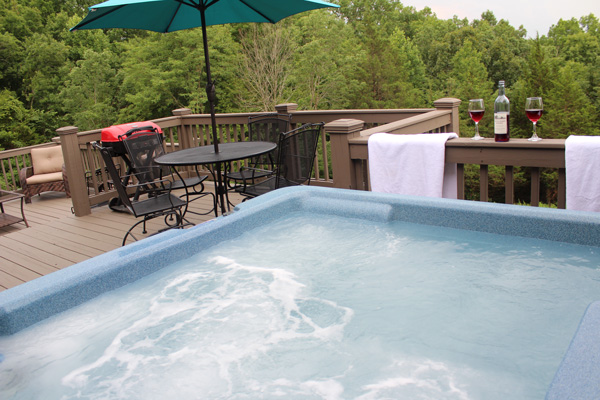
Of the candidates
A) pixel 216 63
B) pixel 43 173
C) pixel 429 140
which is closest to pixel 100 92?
pixel 216 63

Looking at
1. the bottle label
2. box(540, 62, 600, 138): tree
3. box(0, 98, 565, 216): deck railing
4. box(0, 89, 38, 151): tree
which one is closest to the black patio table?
box(0, 98, 565, 216): deck railing

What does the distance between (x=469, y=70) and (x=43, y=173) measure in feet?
104

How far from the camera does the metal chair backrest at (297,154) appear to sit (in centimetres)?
436

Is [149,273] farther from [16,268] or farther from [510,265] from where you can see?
[16,268]

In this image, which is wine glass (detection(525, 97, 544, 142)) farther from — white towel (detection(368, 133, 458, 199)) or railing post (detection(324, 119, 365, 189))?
railing post (detection(324, 119, 365, 189))

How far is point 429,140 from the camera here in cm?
303

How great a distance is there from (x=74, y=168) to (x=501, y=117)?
14.0ft

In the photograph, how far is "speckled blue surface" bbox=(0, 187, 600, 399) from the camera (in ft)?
6.64

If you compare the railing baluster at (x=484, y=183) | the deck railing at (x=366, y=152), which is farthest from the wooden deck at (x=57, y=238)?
the railing baluster at (x=484, y=183)

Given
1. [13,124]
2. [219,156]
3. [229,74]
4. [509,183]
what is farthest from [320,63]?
[509,183]

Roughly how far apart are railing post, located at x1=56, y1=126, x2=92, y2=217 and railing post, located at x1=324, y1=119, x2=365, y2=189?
9.85 ft

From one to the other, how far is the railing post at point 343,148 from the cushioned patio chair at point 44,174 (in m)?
4.56

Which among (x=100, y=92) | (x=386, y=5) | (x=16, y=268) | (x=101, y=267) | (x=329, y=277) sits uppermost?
(x=386, y=5)

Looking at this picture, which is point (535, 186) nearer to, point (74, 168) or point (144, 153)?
point (144, 153)
